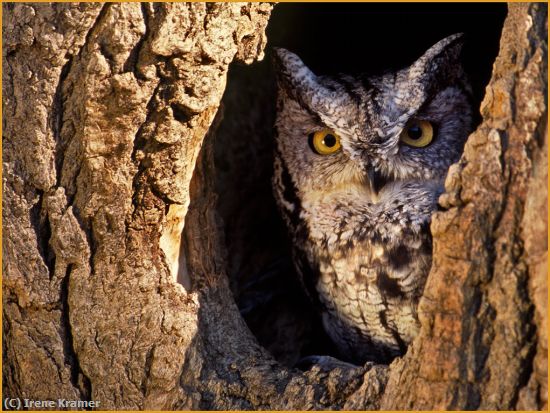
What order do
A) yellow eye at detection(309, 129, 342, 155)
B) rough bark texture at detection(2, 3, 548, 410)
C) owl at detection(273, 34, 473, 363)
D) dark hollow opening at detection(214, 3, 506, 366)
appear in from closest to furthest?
rough bark texture at detection(2, 3, 548, 410) < owl at detection(273, 34, 473, 363) < yellow eye at detection(309, 129, 342, 155) < dark hollow opening at detection(214, 3, 506, 366)

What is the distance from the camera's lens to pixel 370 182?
84.6 inches

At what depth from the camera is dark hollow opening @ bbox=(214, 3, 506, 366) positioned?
113 inches

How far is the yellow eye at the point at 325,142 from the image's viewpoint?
2283 millimetres

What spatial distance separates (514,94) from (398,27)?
1.61 m

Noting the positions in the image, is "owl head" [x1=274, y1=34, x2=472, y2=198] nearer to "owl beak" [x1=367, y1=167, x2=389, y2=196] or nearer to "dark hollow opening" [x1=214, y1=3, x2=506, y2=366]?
"owl beak" [x1=367, y1=167, x2=389, y2=196]

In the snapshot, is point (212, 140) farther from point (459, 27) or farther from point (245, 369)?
point (459, 27)

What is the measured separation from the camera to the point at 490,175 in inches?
60.8

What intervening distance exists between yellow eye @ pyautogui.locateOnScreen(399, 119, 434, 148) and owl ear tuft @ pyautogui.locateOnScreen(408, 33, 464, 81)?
149mm

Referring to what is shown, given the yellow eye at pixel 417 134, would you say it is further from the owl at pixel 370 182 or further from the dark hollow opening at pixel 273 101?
the dark hollow opening at pixel 273 101

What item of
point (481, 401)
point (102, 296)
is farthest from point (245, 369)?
point (481, 401)

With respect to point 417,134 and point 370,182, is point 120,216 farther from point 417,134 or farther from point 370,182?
point 417,134

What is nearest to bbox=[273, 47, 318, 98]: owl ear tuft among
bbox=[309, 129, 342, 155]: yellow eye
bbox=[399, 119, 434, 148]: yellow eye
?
bbox=[309, 129, 342, 155]: yellow eye

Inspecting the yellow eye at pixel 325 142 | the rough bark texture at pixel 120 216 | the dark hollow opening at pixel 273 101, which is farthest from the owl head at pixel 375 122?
the dark hollow opening at pixel 273 101

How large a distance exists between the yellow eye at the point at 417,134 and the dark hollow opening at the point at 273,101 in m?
0.66
